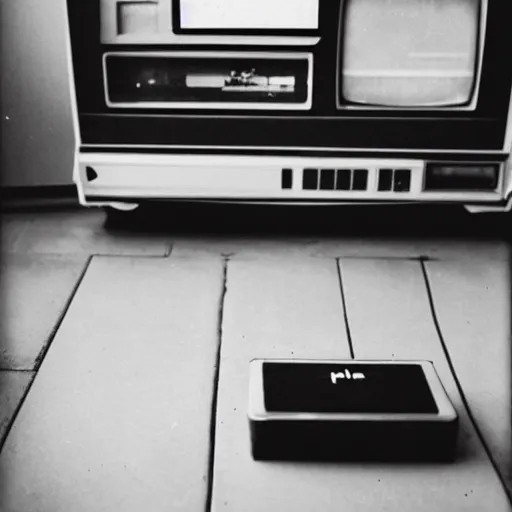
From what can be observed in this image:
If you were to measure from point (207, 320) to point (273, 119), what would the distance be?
49 centimetres

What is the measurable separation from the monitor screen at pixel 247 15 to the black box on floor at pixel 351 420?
802mm

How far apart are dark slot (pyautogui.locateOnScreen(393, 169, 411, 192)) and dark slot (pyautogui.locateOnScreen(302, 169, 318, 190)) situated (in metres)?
0.18

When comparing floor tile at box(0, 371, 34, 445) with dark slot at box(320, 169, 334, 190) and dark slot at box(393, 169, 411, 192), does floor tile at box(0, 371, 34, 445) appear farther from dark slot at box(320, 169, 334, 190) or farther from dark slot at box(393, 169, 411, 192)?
dark slot at box(393, 169, 411, 192)

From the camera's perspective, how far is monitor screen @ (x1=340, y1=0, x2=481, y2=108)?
1.53 meters

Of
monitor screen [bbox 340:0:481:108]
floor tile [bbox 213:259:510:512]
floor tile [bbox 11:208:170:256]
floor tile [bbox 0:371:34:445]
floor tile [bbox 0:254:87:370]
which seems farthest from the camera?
floor tile [bbox 11:208:170:256]

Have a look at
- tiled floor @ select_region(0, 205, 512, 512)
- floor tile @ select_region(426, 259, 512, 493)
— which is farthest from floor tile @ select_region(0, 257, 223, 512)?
floor tile @ select_region(426, 259, 512, 493)

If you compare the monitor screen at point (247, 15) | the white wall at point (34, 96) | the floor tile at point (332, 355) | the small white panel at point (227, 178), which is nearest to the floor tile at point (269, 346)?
the floor tile at point (332, 355)

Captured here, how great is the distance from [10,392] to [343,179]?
0.86m

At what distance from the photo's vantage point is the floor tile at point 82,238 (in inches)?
69.6

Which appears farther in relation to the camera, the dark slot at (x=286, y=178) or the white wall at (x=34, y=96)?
the white wall at (x=34, y=96)

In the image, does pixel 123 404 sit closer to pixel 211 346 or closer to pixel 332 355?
pixel 211 346

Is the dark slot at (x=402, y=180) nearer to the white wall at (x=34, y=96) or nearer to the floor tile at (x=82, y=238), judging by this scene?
the floor tile at (x=82, y=238)

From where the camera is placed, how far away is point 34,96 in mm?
1912

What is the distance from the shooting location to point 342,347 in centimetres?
137
